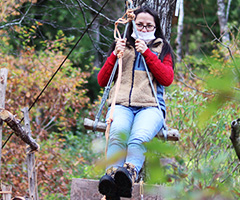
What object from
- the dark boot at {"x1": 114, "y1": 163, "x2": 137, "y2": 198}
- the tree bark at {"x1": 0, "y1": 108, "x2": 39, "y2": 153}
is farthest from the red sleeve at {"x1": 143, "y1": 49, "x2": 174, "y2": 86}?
the tree bark at {"x1": 0, "y1": 108, "x2": 39, "y2": 153}

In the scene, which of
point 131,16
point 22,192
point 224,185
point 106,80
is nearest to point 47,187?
point 22,192

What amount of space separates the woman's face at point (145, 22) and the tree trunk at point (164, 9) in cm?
46

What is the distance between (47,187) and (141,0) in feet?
12.7

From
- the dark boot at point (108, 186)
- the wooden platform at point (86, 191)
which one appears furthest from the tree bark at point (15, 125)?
the dark boot at point (108, 186)

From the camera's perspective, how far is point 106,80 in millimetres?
3018

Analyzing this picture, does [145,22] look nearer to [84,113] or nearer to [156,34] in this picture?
[156,34]

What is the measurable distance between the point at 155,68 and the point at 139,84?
17 cm

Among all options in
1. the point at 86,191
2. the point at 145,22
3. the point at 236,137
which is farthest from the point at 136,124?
the point at 236,137

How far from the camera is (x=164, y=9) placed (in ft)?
11.5

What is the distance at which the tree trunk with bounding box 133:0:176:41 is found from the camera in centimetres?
347

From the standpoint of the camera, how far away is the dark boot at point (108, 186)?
2.29 metres

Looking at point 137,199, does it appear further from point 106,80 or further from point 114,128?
point 106,80

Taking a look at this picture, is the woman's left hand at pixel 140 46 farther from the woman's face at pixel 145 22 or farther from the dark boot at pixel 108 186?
the dark boot at pixel 108 186

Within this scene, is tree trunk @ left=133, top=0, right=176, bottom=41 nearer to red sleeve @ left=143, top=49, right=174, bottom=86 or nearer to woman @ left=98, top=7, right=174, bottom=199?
woman @ left=98, top=7, right=174, bottom=199
